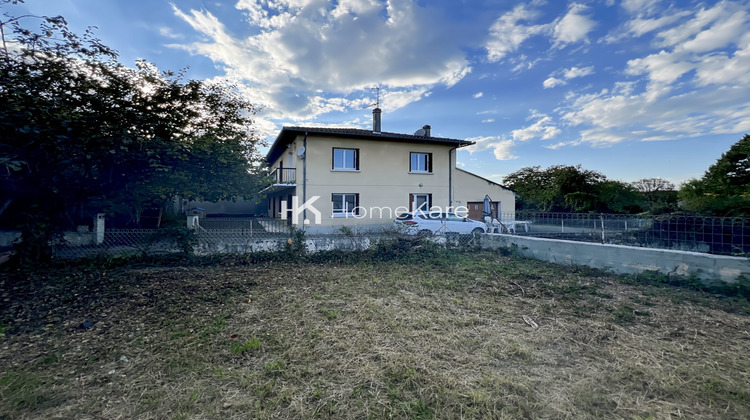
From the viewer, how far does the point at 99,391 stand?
2424mm

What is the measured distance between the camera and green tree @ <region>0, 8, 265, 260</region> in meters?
5.80

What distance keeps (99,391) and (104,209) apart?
317 inches

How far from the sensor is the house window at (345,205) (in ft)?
54.4

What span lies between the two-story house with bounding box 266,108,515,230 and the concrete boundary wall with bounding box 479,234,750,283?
6.95m

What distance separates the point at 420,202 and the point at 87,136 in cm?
1504

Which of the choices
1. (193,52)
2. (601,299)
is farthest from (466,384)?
(193,52)

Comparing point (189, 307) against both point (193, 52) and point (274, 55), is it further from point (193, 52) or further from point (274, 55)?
point (274, 55)

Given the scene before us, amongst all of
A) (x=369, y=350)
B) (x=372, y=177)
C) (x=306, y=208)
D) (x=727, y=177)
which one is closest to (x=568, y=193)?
(x=727, y=177)

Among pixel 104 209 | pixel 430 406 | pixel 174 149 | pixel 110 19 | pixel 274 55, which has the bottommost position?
pixel 430 406

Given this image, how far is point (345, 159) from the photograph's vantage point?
1670 centimetres

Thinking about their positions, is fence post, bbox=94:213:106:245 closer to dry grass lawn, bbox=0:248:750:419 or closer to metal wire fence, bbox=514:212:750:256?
dry grass lawn, bbox=0:248:750:419

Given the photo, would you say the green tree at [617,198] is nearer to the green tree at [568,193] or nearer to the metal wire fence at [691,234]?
the green tree at [568,193]

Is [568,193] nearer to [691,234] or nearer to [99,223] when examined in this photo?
[691,234]

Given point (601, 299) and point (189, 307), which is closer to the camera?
point (189, 307)
